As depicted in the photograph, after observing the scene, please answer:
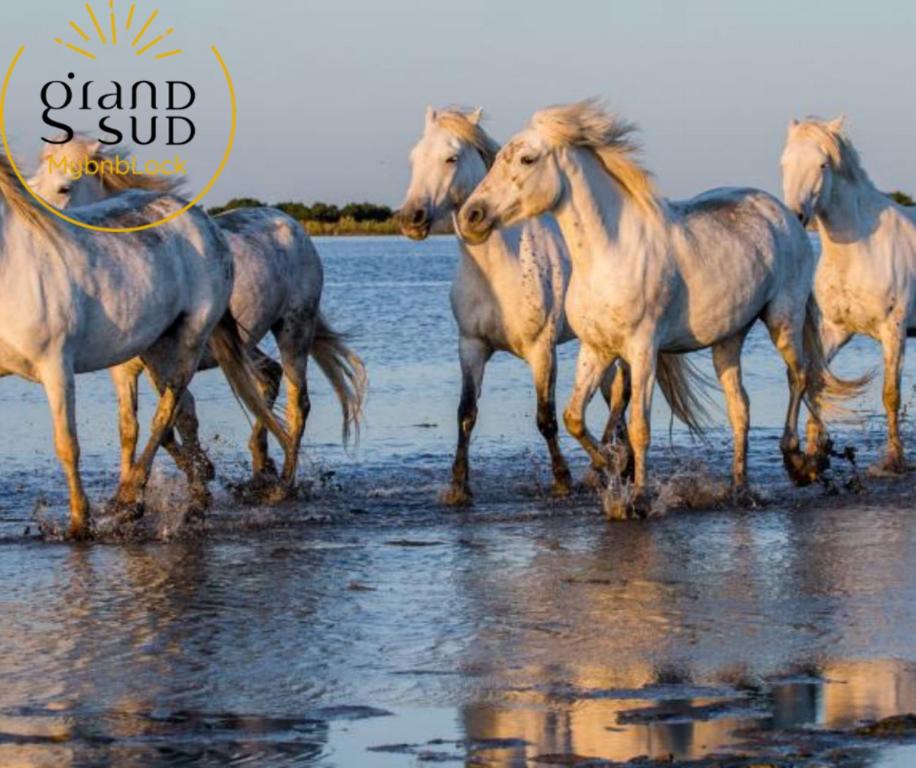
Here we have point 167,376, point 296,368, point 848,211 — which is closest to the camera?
point 167,376

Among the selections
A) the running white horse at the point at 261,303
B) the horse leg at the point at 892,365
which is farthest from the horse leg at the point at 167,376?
the horse leg at the point at 892,365

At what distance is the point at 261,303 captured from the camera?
39.4 feet

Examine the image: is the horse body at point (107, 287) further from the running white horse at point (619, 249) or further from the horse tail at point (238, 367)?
the running white horse at point (619, 249)

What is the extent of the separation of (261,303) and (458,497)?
6.04 ft

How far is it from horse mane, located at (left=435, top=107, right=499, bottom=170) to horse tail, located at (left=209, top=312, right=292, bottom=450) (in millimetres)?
1671

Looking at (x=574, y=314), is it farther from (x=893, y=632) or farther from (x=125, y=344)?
(x=893, y=632)

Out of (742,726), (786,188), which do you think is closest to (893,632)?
(742,726)

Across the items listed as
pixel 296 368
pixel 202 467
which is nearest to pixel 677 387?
pixel 296 368

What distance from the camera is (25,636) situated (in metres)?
7.14

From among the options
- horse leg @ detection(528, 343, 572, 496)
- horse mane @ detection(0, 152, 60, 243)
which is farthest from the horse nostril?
horse mane @ detection(0, 152, 60, 243)

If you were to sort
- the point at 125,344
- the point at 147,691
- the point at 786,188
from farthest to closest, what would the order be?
the point at 786,188 → the point at 125,344 → the point at 147,691

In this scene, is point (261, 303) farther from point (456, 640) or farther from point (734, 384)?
point (456, 640)

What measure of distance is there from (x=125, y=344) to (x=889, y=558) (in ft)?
12.7

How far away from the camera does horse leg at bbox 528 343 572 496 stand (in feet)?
37.4
